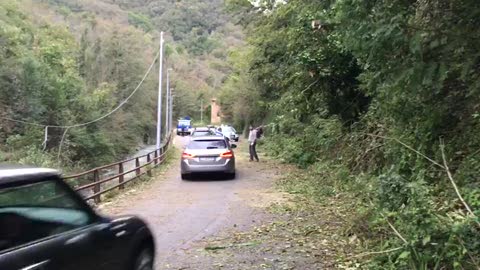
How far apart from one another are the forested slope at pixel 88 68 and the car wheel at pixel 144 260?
23905 millimetres

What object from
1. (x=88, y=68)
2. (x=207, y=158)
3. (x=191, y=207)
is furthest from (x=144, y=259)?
(x=88, y=68)

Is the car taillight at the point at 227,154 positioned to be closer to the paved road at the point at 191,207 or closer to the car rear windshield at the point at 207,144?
the car rear windshield at the point at 207,144

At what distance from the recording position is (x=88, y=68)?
58.4 metres

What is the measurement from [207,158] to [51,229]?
13.7 meters

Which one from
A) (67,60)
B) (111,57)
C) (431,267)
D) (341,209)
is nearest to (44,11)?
(111,57)

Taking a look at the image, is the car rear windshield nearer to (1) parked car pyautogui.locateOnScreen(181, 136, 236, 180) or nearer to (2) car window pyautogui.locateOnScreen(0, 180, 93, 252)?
(1) parked car pyautogui.locateOnScreen(181, 136, 236, 180)

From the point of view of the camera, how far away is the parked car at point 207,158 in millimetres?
17531

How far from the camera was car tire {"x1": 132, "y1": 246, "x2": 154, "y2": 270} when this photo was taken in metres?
5.10

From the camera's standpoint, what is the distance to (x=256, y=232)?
9.27 metres

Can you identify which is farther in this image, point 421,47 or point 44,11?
point 44,11

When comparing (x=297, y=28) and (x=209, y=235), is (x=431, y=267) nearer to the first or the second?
(x=209, y=235)

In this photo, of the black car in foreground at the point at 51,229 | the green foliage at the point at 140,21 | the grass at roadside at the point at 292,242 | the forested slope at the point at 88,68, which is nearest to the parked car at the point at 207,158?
the grass at roadside at the point at 292,242

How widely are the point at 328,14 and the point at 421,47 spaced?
7.22 meters

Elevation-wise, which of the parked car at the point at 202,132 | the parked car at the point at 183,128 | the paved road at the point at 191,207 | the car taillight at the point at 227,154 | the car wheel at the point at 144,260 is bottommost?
the parked car at the point at 183,128
